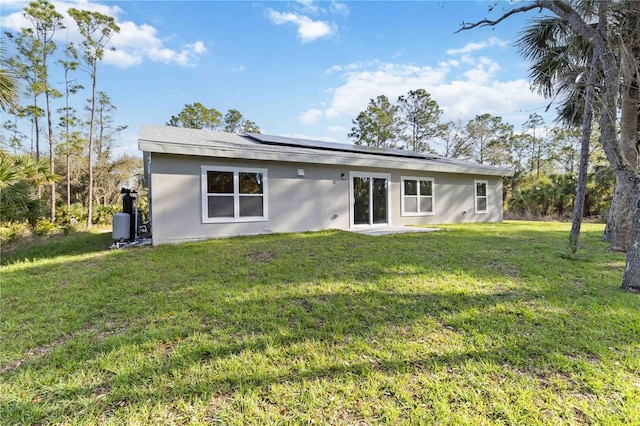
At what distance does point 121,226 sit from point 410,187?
31.4 feet

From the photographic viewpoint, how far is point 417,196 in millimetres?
11617

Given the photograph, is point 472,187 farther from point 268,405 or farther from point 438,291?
point 268,405

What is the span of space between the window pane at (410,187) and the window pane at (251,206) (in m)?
5.68

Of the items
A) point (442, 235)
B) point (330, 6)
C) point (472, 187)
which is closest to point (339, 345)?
point (442, 235)

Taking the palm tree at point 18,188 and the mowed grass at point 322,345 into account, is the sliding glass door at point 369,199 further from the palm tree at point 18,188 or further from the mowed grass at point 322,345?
the palm tree at point 18,188

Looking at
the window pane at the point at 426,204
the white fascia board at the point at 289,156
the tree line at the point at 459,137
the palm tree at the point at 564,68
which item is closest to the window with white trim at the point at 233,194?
the white fascia board at the point at 289,156

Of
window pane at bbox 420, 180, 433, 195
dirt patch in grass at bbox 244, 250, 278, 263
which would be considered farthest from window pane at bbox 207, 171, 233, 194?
window pane at bbox 420, 180, 433, 195

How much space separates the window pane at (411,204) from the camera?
11.4 metres

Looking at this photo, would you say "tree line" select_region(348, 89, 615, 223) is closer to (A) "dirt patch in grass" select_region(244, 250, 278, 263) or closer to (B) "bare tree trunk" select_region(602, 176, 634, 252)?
(B) "bare tree trunk" select_region(602, 176, 634, 252)

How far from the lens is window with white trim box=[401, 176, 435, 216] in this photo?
1131 cm

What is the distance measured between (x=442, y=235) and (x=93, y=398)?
27.1 feet

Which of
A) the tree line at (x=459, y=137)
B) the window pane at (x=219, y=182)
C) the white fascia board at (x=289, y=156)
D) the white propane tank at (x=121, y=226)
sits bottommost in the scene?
the white propane tank at (x=121, y=226)

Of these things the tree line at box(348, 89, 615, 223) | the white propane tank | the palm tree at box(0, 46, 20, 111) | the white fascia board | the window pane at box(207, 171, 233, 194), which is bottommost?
the white propane tank

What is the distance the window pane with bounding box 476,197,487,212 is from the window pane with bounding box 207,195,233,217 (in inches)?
424
